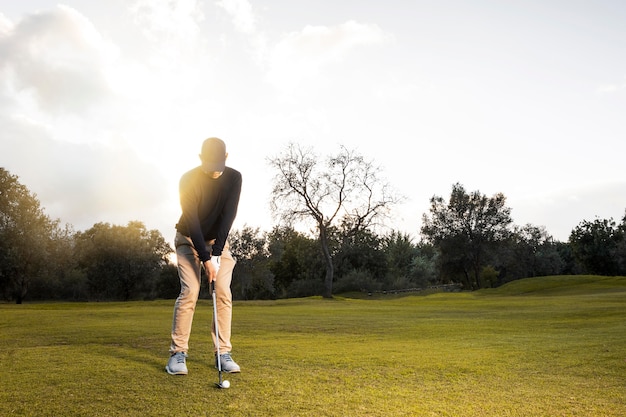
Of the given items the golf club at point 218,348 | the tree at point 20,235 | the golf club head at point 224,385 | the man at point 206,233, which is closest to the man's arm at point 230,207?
the man at point 206,233

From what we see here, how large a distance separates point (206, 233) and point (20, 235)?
50.0 metres

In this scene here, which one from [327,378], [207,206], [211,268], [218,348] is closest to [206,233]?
[207,206]

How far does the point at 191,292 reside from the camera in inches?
265

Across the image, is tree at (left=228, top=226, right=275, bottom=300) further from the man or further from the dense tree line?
the man

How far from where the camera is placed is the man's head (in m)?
6.63

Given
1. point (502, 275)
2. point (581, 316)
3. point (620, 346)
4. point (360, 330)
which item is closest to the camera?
point (620, 346)

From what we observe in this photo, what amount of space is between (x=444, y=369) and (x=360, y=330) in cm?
688

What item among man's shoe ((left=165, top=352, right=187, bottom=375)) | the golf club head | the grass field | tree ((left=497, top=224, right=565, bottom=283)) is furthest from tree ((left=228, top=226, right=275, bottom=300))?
the golf club head

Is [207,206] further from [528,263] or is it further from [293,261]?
[528,263]

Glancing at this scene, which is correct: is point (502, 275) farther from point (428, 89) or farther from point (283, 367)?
point (283, 367)

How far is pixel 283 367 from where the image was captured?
660 centimetres

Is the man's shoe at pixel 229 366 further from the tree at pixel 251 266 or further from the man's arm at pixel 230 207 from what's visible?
the tree at pixel 251 266

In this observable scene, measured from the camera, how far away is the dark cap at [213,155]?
21.7 feet

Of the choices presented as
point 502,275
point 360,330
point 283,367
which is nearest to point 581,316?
point 360,330
